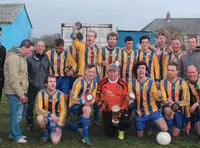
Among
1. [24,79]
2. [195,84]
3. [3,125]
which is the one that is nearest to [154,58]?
[195,84]

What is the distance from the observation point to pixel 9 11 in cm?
3625

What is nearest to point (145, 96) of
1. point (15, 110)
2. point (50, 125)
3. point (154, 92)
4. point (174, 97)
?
point (154, 92)

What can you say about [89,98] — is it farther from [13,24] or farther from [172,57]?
[13,24]

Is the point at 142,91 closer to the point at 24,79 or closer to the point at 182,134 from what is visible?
the point at 182,134

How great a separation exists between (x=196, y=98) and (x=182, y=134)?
0.81 m

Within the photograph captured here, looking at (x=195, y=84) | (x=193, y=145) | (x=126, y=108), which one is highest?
(x=195, y=84)

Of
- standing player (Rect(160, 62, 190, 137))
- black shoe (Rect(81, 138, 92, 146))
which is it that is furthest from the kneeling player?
standing player (Rect(160, 62, 190, 137))

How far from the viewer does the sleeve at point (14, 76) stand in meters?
6.20

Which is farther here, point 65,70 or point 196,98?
point 65,70

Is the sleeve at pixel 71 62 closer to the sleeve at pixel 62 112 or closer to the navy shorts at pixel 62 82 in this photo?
the navy shorts at pixel 62 82

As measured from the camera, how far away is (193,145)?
6.57m

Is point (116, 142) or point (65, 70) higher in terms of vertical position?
point (65, 70)

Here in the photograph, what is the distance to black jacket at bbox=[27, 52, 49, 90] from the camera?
7.16 m

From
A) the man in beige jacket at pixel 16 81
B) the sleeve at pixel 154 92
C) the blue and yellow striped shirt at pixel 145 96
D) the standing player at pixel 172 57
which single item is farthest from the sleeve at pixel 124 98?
the man in beige jacket at pixel 16 81
